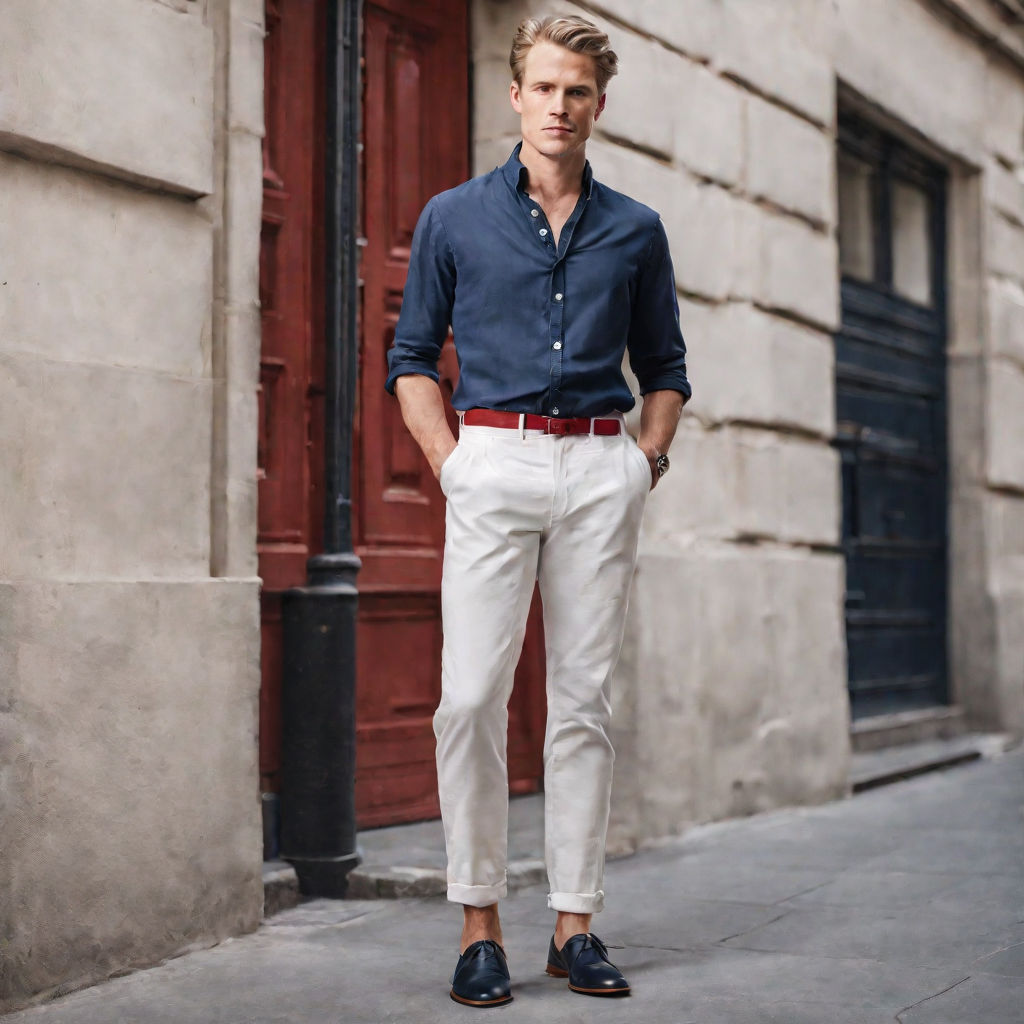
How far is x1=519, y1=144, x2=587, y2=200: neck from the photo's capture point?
10.5 feet

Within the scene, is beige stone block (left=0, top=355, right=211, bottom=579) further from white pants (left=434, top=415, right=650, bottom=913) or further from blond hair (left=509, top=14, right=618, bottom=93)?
blond hair (left=509, top=14, right=618, bottom=93)

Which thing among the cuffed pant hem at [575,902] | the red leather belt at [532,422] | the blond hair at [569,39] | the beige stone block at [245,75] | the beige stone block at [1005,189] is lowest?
the cuffed pant hem at [575,902]

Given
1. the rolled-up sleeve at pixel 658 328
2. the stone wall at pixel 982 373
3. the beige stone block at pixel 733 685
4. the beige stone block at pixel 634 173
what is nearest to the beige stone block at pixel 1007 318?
the stone wall at pixel 982 373

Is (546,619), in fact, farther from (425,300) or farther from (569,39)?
(569,39)

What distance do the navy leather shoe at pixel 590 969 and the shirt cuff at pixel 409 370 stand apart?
48.8 inches

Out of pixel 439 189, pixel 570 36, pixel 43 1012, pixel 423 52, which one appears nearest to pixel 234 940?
pixel 43 1012

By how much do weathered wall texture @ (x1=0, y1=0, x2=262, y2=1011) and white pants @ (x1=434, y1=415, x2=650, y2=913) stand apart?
0.77m

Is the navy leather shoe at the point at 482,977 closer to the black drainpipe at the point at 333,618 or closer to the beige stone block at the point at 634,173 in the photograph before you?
the black drainpipe at the point at 333,618

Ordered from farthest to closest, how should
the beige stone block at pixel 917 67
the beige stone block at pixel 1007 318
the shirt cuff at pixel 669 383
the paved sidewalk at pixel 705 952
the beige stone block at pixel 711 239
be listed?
1. the beige stone block at pixel 1007 318
2. the beige stone block at pixel 917 67
3. the beige stone block at pixel 711 239
4. the shirt cuff at pixel 669 383
5. the paved sidewalk at pixel 705 952

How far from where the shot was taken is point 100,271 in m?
3.46

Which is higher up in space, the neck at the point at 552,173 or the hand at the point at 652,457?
the neck at the point at 552,173

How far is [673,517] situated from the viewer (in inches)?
213

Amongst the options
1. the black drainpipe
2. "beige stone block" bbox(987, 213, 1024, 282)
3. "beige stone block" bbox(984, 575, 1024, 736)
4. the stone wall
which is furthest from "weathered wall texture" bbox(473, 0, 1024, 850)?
"beige stone block" bbox(984, 575, 1024, 736)

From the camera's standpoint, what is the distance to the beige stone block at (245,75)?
3.82 m
